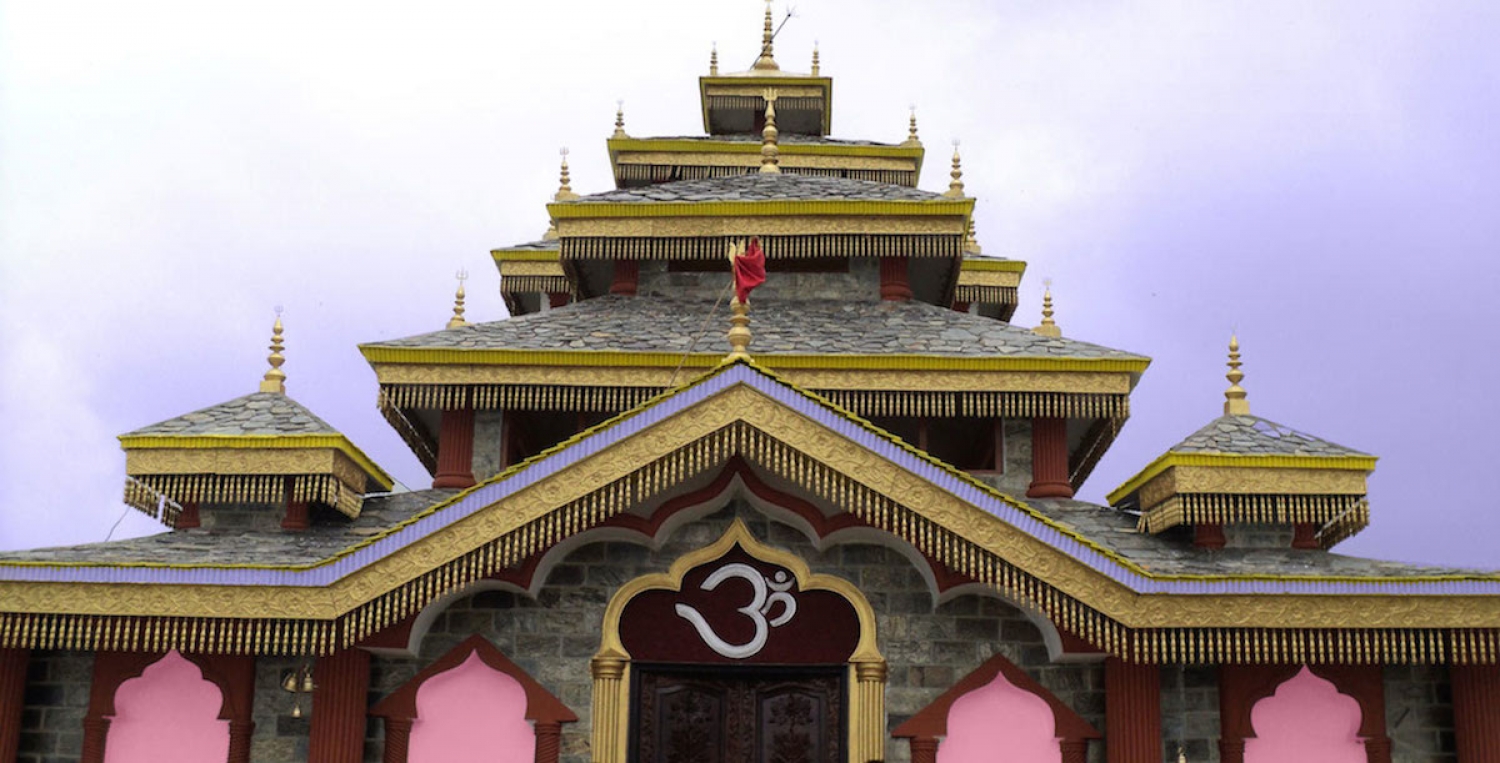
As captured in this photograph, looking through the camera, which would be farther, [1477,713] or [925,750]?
[925,750]

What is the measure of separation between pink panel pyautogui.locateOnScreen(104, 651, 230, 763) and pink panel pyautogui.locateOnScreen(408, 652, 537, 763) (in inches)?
74.9

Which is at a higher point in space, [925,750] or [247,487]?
[247,487]

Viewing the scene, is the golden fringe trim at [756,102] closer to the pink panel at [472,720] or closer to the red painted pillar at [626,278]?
the red painted pillar at [626,278]

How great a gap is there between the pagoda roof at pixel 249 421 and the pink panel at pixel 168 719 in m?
2.60

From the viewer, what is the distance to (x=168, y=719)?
15.7 metres

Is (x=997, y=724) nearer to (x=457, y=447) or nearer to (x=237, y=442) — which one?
(x=457, y=447)

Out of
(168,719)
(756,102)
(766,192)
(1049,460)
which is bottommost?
(168,719)

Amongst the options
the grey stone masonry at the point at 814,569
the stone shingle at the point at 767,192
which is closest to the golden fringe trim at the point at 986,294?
the stone shingle at the point at 767,192

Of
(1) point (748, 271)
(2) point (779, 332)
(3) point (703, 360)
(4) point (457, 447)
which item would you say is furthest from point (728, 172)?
(1) point (748, 271)

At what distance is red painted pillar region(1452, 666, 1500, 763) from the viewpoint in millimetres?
15148

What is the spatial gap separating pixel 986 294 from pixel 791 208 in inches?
298

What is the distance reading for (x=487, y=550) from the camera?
14984 millimetres

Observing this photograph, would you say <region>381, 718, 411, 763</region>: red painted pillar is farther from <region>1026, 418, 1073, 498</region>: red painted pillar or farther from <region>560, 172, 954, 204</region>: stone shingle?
<region>560, 172, 954, 204</region>: stone shingle

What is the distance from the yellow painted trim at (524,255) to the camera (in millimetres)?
26731
